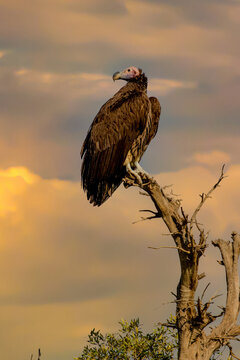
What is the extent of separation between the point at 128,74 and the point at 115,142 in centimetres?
247

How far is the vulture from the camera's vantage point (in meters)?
14.0

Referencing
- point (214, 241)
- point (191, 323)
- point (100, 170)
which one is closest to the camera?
point (191, 323)

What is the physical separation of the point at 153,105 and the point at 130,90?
0.77 meters

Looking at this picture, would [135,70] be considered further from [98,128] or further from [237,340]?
[237,340]

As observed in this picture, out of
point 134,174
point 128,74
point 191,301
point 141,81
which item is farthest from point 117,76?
point 191,301

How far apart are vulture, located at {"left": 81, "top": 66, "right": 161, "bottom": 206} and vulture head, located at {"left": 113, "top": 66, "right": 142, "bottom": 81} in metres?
0.65

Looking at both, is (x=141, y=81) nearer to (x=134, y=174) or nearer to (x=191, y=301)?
(x=134, y=174)

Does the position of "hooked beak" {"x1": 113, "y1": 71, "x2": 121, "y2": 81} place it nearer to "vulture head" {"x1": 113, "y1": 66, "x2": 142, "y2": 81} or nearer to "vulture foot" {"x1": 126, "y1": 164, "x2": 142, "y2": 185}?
"vulture head" {"x1": 113, "y1": 66, "x2": 142, "y2": 81}

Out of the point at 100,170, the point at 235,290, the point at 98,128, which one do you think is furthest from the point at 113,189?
the point at 235,290

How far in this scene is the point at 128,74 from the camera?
52.5 ft

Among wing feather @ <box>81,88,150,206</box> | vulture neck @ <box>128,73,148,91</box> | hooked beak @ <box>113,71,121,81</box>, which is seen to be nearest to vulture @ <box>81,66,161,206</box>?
wing feather @ <box>81,88,150,206</box>

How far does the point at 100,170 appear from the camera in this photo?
13969 millimetres

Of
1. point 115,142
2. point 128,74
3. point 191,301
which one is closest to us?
point 191,301

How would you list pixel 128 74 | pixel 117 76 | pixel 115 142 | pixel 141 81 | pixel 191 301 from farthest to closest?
pixel 117 76, pixel 128 74, pixel 141 81, pixel 115 142, pixel 191 301
